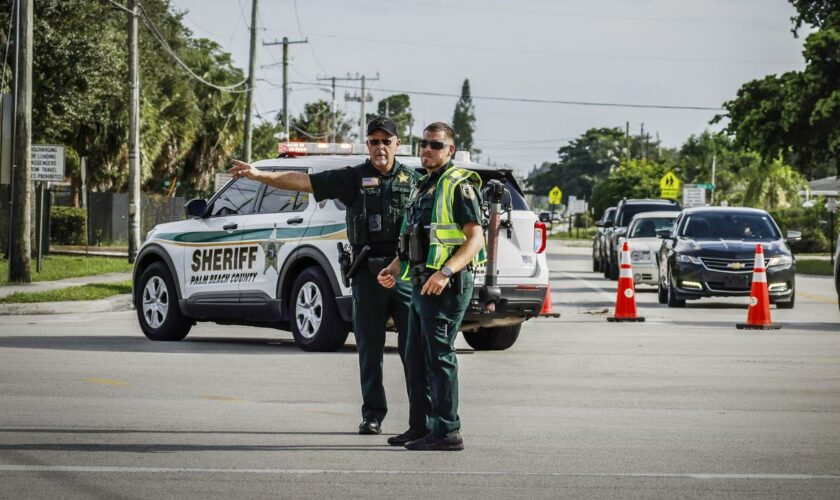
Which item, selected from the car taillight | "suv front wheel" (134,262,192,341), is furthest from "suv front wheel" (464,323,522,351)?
"suv front wheel" (134,262,192,341)

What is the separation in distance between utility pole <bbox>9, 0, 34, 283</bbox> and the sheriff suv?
1037 centimetres

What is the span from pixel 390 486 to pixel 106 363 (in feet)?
Answer: 21.6

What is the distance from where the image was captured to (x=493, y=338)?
1538cm

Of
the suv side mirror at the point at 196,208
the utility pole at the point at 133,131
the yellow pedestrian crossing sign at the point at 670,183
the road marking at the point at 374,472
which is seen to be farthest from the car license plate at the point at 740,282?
the yellow pedestrian crossing sign at the point at 670,183

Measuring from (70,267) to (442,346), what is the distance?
26204mm

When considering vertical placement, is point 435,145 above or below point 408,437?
above

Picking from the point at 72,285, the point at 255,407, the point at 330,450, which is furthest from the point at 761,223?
the point at 330,450

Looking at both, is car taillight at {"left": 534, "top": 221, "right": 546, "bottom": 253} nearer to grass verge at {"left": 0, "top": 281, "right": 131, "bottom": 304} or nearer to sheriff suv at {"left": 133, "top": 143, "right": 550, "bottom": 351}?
sheriff suv at {"left": 133, "top": 143, "right": 550, "bottom": 351}

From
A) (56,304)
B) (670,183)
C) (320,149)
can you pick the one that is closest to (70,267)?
(56,304)

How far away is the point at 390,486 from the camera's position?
7469 mm

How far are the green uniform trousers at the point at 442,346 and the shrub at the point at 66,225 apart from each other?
4399 centimetres

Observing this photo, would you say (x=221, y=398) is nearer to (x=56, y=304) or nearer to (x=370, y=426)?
(x=370, y=426)

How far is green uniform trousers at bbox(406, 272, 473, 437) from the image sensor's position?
852 cm

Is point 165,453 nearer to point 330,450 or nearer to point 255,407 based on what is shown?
point 330,450
